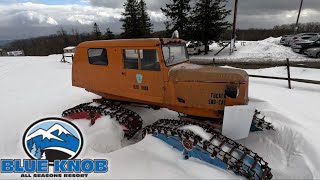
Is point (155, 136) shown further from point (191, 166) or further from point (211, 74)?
point (211, 74)

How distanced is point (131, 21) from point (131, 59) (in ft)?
99.6

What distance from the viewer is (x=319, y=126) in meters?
5.76

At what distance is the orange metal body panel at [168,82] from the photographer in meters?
5.09

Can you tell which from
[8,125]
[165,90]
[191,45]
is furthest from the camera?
[191,45]

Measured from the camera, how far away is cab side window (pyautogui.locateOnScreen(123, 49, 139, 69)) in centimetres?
582

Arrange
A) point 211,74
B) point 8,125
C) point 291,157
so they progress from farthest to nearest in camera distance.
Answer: point 8,125 → point 211,74 → point 291,157

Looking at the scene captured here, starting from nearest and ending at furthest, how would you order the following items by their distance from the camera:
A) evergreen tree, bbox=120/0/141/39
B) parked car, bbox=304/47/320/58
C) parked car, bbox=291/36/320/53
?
Answer: parked car, bbox=304/47/320/58
parked car, bbox=291/36/320/53
evergreen tree, bbox=120/0/141/39

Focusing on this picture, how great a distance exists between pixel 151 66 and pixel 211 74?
1.44m

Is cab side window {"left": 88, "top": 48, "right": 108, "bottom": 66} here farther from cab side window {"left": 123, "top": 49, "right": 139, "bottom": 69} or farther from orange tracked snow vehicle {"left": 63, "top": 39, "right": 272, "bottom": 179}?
cab side window {"left": 123, "top": 49, "right": 139, "bottom": 69}

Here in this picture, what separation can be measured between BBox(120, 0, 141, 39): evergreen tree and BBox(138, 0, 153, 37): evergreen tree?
2.49 feet

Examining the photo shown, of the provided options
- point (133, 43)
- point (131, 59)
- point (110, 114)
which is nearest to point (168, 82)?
point (131, 59)

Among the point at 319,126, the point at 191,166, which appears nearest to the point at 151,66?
the point at 191,166

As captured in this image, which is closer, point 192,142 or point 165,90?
point 192,142

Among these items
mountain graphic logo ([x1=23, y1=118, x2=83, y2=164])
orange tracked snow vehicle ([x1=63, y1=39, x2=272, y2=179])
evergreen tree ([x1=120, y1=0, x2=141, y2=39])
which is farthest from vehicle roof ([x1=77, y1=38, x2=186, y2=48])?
evergreen tree ([x1=120, y1=0, x2=141, y2=39])
